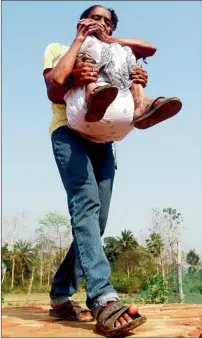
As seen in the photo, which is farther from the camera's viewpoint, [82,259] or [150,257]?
[150,257]

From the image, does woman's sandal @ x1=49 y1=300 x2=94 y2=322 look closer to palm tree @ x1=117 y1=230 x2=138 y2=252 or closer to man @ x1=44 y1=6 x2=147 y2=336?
man @ x1=44 y1=6 x2=147 y2=336

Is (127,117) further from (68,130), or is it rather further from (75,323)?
(75,323)

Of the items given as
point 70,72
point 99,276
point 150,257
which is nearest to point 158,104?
point 70,72

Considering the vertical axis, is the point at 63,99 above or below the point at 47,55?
below

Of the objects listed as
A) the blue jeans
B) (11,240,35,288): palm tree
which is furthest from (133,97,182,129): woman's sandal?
(11,240,35,288): palm tree

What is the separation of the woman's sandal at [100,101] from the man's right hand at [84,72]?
0.35 feet

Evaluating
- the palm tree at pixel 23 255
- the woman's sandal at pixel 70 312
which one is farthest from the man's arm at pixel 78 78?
the palm tree at pixel 23 255

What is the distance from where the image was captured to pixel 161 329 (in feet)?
6.96

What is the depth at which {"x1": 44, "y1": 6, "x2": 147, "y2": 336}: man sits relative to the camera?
74.1 inches

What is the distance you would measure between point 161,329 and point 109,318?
427mm

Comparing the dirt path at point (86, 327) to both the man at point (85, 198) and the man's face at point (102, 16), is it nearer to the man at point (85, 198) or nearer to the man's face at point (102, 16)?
the man at point (85, 198)

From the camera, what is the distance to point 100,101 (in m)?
1.96

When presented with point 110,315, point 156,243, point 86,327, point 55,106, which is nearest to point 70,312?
point 86,327

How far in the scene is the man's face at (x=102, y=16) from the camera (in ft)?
7.83
